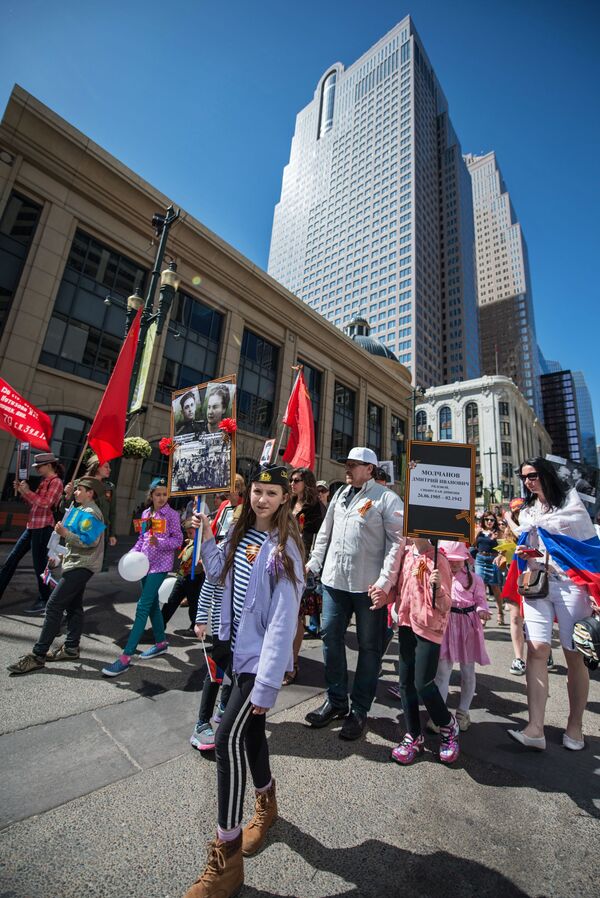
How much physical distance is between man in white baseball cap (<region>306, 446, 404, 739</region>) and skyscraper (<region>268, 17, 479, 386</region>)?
286 feet

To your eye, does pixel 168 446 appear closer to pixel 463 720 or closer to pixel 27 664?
pixel 27 664

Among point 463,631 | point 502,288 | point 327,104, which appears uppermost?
point 327,104

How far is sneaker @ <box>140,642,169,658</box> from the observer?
4.36m

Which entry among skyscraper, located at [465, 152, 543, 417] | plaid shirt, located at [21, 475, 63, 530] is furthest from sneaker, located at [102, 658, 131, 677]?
skyscraper, located at [465, 152, 543, 417]

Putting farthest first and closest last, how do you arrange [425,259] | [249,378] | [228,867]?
[425,259] < [249,378] < [228,867]

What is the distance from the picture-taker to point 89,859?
1.75 m

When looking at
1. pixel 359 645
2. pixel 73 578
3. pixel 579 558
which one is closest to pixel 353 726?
pixel 359 645

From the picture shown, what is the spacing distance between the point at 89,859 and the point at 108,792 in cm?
49

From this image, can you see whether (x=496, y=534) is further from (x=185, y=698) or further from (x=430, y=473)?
(x=185, y=698)

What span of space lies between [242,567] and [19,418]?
597cm

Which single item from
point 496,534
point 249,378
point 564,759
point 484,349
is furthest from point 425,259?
point 564,759

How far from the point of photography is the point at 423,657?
284cm

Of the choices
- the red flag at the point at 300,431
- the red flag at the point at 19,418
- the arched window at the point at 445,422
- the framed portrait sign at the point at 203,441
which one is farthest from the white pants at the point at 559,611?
the arched window at the point at 445,422

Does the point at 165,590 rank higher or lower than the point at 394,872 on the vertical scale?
higher
